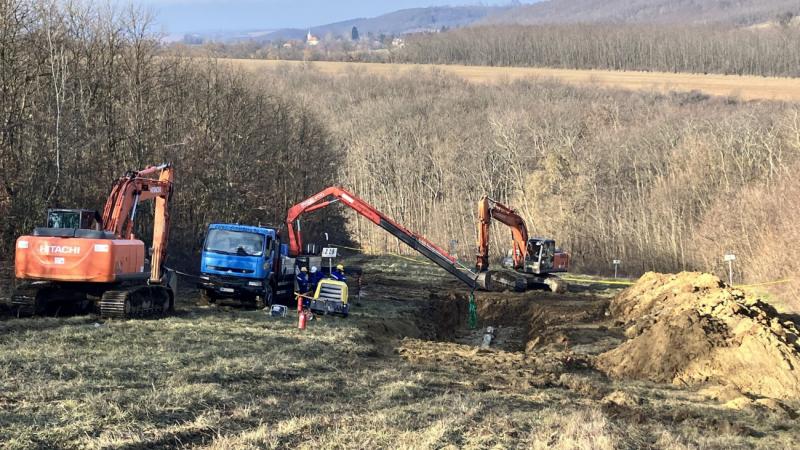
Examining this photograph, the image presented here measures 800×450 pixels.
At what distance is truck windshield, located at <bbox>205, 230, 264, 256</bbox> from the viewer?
2520 centimetres

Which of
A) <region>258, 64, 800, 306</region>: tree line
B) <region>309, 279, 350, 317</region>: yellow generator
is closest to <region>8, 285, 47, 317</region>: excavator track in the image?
<region>309, 279, 350, 317</region>: yellow generator

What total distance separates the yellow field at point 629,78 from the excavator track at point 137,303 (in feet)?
250

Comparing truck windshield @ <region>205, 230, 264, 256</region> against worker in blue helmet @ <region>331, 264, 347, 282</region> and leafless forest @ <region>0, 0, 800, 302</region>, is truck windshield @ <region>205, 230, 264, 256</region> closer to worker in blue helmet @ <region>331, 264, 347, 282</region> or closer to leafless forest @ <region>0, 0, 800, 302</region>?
worker in blue helmet @ <region>331, 264, 347, 282</region>

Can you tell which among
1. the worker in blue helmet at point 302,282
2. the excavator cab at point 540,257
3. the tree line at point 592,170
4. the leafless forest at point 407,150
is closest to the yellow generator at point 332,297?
the worker in blue helmet at point 302,282

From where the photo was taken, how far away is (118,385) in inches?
529

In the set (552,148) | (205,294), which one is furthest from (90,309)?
(552,148)

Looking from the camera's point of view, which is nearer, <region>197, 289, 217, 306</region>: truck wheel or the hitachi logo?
the hitachi logo

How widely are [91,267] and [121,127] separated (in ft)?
59.1

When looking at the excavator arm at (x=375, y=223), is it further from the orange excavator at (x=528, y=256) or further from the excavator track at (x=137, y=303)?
the excavator track at (x=137, y=303)

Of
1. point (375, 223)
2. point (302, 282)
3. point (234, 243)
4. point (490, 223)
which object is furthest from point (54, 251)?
point (490, 223)

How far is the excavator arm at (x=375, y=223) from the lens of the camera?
2969 centimetres

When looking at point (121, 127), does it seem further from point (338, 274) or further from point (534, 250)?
point (534, 250)

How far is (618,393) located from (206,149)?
2972cm

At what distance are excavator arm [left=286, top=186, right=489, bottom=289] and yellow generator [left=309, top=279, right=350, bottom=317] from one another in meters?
4.93
